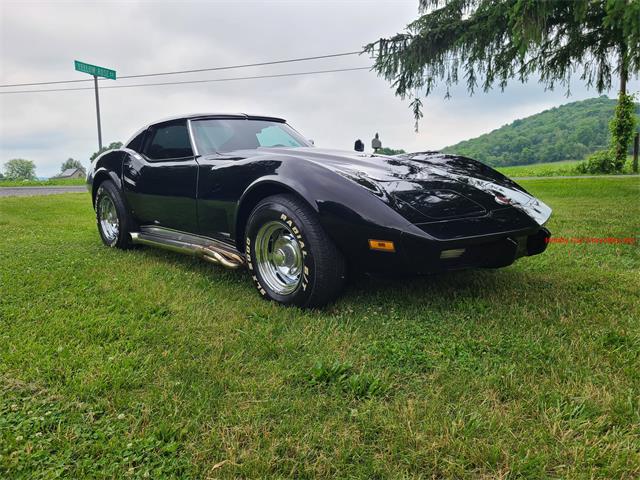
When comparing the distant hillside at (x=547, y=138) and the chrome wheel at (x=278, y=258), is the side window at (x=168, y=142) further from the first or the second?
the distant hillside at (x=547, y=138)

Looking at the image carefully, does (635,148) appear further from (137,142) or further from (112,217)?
(112,217)

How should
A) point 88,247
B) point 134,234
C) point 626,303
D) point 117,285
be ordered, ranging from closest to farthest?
point 626,303 → point 117,285 → point 134,234 → point 88,247

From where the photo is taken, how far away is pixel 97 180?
4.93 meters

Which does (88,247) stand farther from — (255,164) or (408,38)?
(408,38)

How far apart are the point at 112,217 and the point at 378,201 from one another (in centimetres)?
352

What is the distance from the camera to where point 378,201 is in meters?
2.50

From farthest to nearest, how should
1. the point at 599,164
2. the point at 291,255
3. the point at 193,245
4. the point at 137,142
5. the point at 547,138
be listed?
the point at 547,138 → the point at 599,164 → the point at 137,142 → the point at 193,245 → the point at 291,255

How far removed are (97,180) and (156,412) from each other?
3871 millimetres

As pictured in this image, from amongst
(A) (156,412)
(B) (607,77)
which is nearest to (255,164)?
(A) (156,412)

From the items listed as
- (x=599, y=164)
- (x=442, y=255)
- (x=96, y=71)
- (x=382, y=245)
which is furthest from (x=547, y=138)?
(x=382, y=245)

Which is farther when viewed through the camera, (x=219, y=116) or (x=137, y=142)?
(x=137, y=142)

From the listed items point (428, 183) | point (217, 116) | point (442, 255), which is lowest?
point (442, 255)

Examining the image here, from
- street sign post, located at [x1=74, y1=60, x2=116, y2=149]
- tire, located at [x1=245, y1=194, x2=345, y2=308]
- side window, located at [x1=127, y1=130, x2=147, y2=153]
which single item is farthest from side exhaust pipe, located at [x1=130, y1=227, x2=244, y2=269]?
street sign post, located at [x1=74, y1=60, x2=116, y2=149]

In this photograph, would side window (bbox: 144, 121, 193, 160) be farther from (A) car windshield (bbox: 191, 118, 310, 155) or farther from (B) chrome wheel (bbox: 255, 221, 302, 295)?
(B) chrome wheel (bbox: 255, 221, 302, 295)
